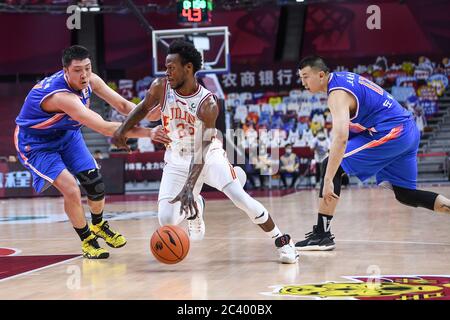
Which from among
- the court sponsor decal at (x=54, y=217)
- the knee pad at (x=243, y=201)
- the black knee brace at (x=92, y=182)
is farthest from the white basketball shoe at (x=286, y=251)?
the court sponsor decal at (x=54, y=217)

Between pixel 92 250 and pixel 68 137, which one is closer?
pixel 92 250

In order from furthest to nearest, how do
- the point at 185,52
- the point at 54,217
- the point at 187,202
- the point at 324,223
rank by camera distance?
the point at 54,217 → the point at 324,223 → the point at 185,52 → the point at 187,202

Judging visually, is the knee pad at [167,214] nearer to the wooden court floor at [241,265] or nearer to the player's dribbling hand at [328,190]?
the wooden court floor at [241,265]

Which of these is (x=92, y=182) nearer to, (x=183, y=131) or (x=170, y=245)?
(x=183, y=131)

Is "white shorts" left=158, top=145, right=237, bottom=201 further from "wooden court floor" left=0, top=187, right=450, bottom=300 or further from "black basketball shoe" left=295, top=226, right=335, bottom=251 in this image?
"black basketball shoe" left=295, top=226, right=335, bottom=251

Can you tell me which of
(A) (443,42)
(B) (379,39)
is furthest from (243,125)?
(A) (443,42)

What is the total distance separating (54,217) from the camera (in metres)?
11.8

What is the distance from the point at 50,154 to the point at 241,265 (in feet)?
7.13

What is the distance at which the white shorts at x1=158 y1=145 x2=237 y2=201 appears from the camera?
568cm

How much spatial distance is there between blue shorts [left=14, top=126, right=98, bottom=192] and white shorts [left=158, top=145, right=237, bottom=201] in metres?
1.19

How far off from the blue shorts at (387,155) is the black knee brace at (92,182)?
7.82 ft

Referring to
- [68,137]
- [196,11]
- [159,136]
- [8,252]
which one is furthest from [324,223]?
[196,11]

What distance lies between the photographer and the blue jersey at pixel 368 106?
6.13 meters

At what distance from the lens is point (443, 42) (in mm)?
23875
